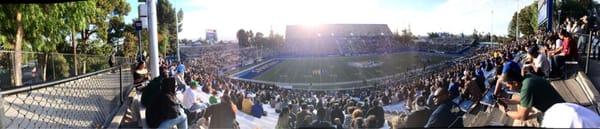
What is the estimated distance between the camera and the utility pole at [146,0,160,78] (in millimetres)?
2676

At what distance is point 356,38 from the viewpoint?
2590mm

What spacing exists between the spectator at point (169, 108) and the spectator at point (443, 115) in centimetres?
135

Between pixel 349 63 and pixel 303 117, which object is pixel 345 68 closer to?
pixel 349 63

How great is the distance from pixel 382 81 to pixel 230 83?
2.78 ft

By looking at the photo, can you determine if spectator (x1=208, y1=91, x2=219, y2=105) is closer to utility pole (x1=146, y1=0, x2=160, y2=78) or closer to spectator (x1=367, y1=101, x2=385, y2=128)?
utility pole (x1=146, y1=0, x2=160, y2=78)

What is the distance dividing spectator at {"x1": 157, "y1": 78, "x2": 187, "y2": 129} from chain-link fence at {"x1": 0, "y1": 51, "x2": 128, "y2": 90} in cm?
393

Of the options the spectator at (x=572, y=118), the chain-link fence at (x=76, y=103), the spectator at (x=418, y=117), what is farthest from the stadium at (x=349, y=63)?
the chain-link fence at (x=76, y=103)

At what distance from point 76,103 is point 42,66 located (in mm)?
4788

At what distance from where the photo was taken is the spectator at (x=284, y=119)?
2547 mm

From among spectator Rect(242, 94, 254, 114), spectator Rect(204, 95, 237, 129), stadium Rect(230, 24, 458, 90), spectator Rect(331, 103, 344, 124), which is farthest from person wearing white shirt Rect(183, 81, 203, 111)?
spectator Rect(331, 103, 344, 124)

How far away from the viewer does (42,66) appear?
827cm

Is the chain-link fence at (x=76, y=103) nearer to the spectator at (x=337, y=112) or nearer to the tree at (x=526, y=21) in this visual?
the spectator at (x=337, y=112)

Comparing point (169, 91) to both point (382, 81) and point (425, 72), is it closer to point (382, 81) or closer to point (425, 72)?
point (382, 81)

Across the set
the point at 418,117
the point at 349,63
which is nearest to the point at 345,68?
the point at 349,63
